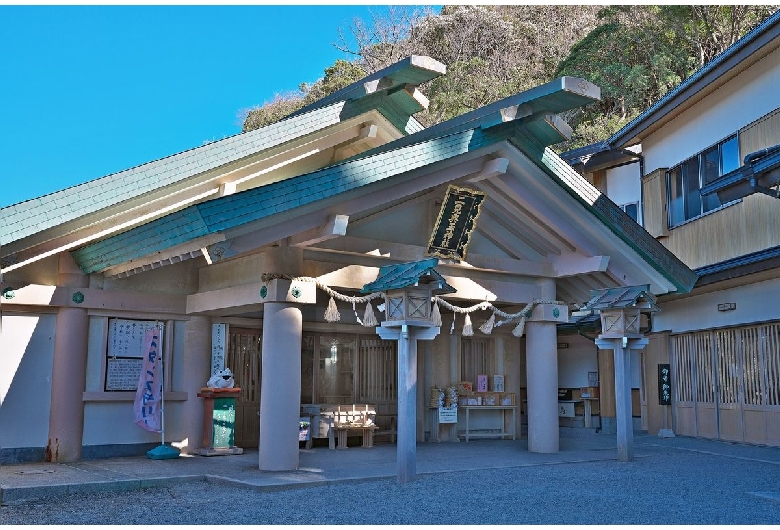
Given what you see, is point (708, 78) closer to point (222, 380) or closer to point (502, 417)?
point (502, 417)

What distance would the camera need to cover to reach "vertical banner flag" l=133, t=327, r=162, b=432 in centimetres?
1126

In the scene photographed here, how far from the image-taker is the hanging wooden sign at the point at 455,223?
1123 cm

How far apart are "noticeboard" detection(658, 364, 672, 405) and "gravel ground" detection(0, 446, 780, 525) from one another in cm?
752

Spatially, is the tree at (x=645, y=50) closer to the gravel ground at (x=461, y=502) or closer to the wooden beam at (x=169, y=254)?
the gravel ground at (x=461, y=502)

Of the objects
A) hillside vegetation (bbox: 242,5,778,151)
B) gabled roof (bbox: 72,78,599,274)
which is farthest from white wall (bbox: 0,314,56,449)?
hillside vegetation (bbox: 242,5,778,151)

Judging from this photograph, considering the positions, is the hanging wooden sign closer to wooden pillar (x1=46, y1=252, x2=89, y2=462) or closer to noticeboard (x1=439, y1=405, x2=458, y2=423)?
noticeboard (x1=439, y1=405, x2=458, y2=423)

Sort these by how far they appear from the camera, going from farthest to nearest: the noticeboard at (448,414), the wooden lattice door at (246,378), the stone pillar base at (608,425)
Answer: the stone pillar base at (608,425), the noticeboard at (448,414), the wooden lattice door at (246,378)

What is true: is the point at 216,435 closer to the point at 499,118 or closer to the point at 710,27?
the point at 499,118

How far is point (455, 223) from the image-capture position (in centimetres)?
1141

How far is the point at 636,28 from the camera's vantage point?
2900 cm

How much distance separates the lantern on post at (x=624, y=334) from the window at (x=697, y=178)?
494 cm

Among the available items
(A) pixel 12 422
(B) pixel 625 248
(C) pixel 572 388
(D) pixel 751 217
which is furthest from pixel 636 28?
(A) pixel 12 422

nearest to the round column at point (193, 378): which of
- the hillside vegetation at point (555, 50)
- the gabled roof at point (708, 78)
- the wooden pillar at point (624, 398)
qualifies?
the wooden pillar at point (624, 398)

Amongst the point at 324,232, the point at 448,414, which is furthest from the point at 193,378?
the point at 448,414
